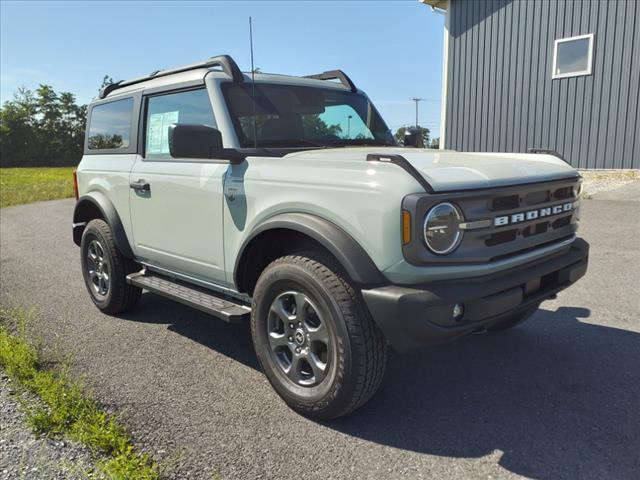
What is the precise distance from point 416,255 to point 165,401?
175 centimetres

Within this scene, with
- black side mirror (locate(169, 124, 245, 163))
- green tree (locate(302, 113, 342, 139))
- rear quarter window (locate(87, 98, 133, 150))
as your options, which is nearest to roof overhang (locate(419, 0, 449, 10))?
rear quarter window (locate(87, 98, 133, 150))

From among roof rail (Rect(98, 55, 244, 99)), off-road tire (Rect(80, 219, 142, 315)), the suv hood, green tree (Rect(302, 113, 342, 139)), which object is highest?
roof rail (Rect(98, 55, 244, 99))

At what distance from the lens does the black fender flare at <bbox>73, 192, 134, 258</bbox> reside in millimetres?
4488

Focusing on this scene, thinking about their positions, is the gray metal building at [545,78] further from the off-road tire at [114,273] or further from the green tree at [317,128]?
the off-road tire at [114,273]

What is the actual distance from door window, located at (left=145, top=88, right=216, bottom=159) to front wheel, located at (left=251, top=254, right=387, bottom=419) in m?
1.35

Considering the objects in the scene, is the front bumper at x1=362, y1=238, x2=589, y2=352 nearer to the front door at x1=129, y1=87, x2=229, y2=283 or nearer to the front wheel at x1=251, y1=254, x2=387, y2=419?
the front wheel at x1=251, y1=254, x2=387, y2=419

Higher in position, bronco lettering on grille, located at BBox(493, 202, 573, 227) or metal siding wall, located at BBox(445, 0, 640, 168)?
metal siding wall, located at BBox(445, 0, 640, 168)

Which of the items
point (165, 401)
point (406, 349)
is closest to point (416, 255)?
point (406, 349)

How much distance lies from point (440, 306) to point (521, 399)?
1.13 metres

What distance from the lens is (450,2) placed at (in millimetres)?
14008

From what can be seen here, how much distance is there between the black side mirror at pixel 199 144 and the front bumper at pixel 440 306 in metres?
1.29

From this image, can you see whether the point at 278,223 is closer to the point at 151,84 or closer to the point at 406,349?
the point at 406,349

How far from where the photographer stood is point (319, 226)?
2738 millimetres

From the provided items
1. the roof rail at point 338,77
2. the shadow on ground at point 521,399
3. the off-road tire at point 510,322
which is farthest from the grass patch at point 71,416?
the roof rail at point 338,77
